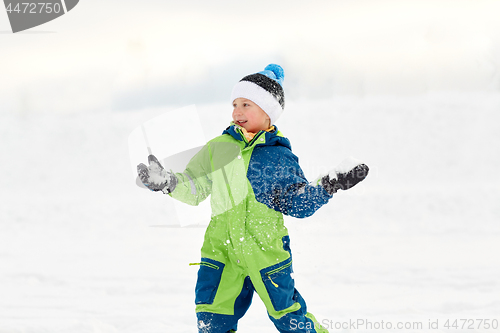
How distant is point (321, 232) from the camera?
14.3 feet

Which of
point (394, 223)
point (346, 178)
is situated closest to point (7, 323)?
point (346, 178)

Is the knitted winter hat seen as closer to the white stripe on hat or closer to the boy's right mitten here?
the white stripe on hat

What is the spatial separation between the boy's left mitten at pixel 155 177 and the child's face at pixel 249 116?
0.52 m

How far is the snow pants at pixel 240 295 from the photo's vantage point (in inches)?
76.1

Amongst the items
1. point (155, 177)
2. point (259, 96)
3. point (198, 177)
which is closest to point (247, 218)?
point (198, 177)

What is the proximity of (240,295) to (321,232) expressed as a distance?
2.48 meters

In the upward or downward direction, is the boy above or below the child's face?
below

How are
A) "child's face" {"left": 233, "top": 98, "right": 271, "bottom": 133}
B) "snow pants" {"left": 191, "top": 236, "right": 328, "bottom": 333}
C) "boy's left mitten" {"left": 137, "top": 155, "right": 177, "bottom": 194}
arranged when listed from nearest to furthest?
1. "boy's left mitten" {"left": 137, "top": 155, "right": 177, "bottom": 194}
2. "snow pants" {"left": 191, "top": 236, "right": 328, "bottom": 333}
3. "child's face" {"left": 233, "top": 98, "right": 271, "bottom": 133}

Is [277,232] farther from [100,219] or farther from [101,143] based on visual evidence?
[101,143]

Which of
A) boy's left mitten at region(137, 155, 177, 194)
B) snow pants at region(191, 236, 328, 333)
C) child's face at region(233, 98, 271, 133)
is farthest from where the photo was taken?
child's face at region(233, 98, 271, 133)

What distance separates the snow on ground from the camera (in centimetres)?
309

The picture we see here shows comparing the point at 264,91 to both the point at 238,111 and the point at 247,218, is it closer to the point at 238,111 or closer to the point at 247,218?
the point at 238,111

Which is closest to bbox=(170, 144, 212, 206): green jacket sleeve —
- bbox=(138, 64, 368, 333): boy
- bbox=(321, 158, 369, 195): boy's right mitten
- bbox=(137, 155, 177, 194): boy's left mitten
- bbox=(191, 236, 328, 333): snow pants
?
bbox=(138, 64, 368, 333): boy

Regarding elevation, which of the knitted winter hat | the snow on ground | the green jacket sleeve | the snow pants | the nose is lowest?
the snow on ground
